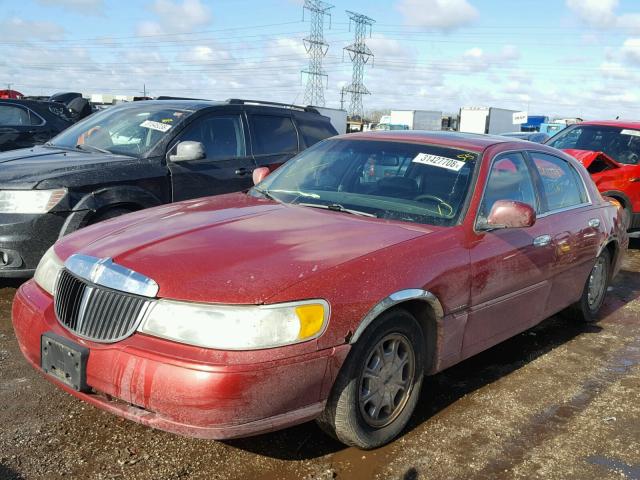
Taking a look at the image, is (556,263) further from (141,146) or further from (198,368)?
(141,146)

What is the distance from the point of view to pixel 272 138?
655 centimetres

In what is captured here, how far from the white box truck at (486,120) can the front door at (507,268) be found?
35.8 metres

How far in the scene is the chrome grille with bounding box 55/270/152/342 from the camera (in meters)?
2.59

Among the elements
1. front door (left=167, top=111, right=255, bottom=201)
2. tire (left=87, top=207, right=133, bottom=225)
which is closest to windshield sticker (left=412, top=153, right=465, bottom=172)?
front door (left=167, top=111, right=255, bottom=201)

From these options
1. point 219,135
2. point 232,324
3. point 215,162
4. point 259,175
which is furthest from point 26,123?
point 232,324

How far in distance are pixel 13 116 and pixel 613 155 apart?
29.1ft

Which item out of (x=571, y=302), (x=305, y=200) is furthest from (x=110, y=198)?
(x=571, y=302)

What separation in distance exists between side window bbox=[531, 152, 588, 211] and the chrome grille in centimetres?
304

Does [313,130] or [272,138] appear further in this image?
[313,130]

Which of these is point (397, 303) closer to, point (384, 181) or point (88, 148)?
point (384, 181)

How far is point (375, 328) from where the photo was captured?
2838mm

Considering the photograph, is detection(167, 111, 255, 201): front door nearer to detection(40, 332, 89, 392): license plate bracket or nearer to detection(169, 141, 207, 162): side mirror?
detection(169, 141, 207, 162): side mirror

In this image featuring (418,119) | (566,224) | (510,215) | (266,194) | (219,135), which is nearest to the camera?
(510,215)

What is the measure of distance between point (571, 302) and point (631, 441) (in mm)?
1601
